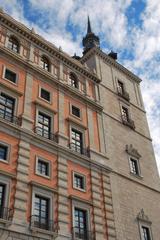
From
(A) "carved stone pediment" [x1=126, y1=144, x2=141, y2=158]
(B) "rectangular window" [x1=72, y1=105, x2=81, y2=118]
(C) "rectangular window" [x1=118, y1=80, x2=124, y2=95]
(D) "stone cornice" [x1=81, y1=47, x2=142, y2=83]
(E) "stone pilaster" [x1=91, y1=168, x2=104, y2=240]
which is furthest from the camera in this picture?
(D) "stone cornice" [x1=81, y1=47, x2=142, y2=83]

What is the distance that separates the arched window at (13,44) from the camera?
30.2 metres

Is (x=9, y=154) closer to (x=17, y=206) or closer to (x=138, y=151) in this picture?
(x=17, y=206)

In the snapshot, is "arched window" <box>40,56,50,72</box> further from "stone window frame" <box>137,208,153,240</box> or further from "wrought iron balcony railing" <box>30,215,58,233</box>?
"stone window frame" <box>137,208,153,240</box>

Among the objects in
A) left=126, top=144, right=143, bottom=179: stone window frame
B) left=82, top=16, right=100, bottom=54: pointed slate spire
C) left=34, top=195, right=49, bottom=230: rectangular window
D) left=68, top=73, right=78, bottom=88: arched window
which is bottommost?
left=34, top=195, right=49, bottom=230: rectangular window

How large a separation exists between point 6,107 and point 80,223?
9.90 meters

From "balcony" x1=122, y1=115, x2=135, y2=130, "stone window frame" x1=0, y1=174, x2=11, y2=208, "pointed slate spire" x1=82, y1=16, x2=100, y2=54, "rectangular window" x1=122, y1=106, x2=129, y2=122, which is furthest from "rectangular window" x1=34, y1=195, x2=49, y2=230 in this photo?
"pointed slate spire" x1=82, y1=16, x2=100, y2=54

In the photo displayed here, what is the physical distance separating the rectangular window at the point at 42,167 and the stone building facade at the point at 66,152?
72 millimetres

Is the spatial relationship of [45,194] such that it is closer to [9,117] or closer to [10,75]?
[9,117]

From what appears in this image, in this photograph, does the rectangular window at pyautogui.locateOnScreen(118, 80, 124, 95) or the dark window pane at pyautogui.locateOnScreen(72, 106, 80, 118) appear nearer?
the dark window pane at pyautogui.locateOnScreen(72, 106, 80, 118)

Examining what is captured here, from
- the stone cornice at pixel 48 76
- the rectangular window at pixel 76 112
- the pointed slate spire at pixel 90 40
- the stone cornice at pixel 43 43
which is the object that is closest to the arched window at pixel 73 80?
the stone cornice at pixel 43 43

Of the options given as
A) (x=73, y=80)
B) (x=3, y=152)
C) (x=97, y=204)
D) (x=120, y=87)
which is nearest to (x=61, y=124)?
(x=3, y=152)

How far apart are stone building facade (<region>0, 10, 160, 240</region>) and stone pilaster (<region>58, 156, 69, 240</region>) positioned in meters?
0.07

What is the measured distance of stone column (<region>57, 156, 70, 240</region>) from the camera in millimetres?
22734

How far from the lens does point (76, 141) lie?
29.0m
